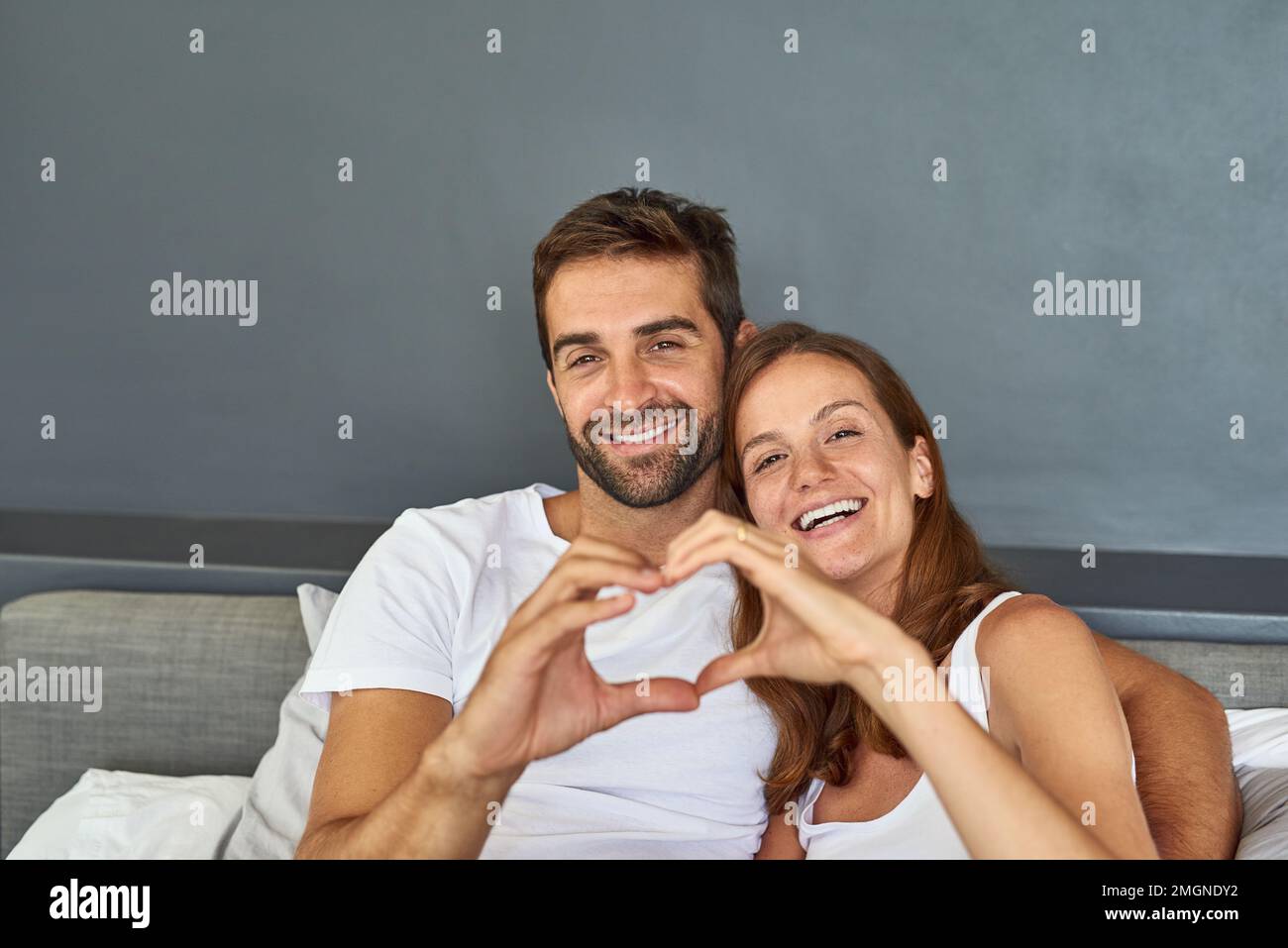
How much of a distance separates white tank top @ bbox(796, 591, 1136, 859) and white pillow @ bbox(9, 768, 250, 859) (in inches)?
35.2

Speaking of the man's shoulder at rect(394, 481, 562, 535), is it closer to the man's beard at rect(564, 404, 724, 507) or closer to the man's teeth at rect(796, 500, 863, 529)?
the man's beard at rect(564, 404, 724, 507)

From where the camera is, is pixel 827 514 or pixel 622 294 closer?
pixel 827 514

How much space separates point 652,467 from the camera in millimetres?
1515

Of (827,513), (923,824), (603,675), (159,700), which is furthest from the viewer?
(159,700)

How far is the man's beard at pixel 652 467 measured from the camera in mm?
1515

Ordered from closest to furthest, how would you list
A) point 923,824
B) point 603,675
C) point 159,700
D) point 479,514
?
point 923,824, point 603,675, point 479,514, point 159,700

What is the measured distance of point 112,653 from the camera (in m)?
1.89

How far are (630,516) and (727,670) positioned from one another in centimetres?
68

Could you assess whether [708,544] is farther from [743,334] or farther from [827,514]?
[743,334]

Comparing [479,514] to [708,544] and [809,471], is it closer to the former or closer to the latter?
[809,471]

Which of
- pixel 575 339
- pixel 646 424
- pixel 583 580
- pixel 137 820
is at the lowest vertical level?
pixel 137 820

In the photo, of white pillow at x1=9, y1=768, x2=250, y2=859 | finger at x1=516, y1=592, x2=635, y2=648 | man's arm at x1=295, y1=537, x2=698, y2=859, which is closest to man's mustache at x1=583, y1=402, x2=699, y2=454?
man's arm at x1=295, y1=537, x2=698, y2=859

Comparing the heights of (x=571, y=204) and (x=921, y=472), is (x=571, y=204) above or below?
above

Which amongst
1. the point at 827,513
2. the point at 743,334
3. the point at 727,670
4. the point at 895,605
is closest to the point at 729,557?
the point at 727,670
